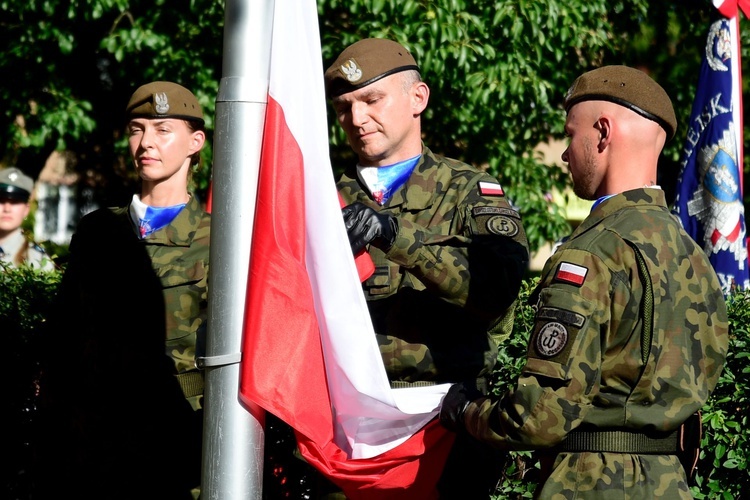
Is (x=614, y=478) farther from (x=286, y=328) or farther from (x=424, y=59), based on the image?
(x=424, y=59)

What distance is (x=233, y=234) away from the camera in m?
2.88

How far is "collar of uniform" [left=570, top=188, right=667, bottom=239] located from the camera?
286cm

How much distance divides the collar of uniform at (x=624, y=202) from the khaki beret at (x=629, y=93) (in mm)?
211

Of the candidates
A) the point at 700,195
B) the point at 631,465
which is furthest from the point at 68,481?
the point at 700,195

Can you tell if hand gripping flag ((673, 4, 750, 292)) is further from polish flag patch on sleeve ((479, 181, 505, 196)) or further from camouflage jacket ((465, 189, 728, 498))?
camouflage jacket ((465, 189, 728, 498))

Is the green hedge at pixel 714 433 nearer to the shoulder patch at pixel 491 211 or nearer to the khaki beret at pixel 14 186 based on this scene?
the shoulder patch at pixel 491 211

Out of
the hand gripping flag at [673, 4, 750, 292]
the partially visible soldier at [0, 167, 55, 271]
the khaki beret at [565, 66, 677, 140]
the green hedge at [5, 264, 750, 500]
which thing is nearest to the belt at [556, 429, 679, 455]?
the khaki beret at [565, 66, 677, 140]

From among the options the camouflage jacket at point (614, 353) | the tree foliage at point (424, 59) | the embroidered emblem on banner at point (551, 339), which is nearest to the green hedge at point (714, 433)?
the camouflage jacket at point (614, 353)

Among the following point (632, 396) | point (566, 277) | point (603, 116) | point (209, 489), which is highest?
point (603, 116)

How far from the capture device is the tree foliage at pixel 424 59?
7270mm

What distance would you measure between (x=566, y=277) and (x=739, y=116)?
4.19m

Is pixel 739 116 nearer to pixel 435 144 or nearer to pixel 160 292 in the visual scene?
pixel 435 144

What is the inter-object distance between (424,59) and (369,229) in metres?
4.10

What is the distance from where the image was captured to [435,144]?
28.5 feet
